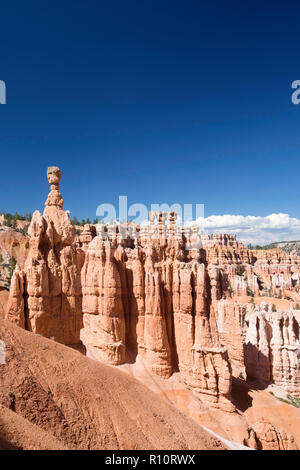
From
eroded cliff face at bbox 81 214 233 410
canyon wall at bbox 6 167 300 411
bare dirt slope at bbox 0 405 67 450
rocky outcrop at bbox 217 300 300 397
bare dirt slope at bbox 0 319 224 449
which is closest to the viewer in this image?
bare dirt slope at bbox 0 405 67 450

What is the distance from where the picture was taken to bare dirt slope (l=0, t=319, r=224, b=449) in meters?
9.20

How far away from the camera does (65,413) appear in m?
9.86

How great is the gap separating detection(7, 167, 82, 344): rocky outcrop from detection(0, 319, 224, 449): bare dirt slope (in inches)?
84.9

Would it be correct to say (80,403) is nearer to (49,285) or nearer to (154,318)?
(49,285)

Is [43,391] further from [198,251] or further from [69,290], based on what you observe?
[198,251]

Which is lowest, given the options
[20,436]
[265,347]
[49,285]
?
[265,347]

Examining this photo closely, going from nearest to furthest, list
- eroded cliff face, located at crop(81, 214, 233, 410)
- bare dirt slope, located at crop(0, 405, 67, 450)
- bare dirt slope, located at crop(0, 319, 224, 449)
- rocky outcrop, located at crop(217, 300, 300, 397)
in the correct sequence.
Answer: bare dirt slope, located at crop(0, 405, 67, 450) → bare dirt slope, located at crop(0, 319, 224, 449) → eroded cliff face, located at crop(81, 214, 233, 410) → rocky outcrop, located at crop(217, 300, 300, 397)

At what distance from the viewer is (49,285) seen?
1473cm

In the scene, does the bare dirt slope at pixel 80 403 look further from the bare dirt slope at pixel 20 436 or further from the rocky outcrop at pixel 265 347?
the rocky outcrop at pixel 265 347

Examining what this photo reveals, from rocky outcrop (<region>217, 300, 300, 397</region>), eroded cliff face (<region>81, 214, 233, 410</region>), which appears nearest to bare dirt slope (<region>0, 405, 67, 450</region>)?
eroded cliff face (<region>81, 214, 233, 410</region>)

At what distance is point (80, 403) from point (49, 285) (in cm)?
591

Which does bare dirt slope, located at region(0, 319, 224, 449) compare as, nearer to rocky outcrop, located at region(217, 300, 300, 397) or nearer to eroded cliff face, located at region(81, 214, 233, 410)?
eroded cliff face, located at region(81, 214, 233, 410)

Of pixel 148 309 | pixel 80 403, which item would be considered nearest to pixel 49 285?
pixel 80 403
